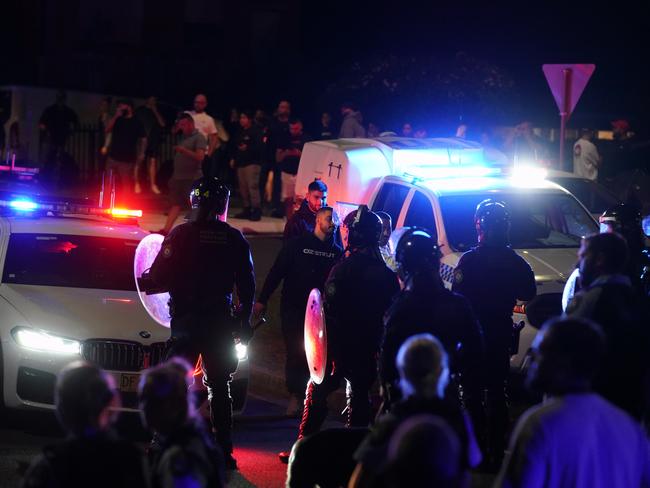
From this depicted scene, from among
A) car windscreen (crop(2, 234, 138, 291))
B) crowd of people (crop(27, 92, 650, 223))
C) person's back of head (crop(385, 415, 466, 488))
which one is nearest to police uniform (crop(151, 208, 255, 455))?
car windscreen (crop(2, 234, 138, 291))

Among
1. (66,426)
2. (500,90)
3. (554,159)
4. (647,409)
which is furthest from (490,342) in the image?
(500,90)

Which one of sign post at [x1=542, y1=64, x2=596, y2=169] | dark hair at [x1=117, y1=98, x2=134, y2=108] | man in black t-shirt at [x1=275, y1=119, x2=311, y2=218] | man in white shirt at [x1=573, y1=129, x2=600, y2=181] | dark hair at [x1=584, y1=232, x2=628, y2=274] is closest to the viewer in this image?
dark hair at [x1=584, y1=232, x2=628, y2=274]

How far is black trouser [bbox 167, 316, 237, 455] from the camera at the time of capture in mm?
8188

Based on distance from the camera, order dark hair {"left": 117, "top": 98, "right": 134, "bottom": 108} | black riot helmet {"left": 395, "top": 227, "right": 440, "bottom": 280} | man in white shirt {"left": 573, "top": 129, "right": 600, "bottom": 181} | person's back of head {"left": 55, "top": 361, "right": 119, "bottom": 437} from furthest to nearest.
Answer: dark hair {"left": 117, "top": 98, "right": 134, "bottom": 108}
man in white shirt {"left": 573, "top": 129, "right": 600, "bottom": 181}
black riot helmet {"left": 395, "top": 227, "right": 440, "bottom": 280}
person's back of head {"left": 55, "top": 361, "right": 119, "bottom": 437}

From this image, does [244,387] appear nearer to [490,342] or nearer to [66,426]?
[490,342]

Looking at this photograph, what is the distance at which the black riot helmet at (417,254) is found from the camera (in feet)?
22.2

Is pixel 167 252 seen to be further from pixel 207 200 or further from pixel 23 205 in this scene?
pixel 23 205

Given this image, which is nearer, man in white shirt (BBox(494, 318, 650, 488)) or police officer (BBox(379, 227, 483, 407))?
man in white shirt (BBox(494, 318, 650, 488))

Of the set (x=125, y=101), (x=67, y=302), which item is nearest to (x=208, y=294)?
(x=67, y=302)

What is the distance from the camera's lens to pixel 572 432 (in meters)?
4.63

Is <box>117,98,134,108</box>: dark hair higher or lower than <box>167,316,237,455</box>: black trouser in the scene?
higher

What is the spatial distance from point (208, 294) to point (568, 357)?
3814mm

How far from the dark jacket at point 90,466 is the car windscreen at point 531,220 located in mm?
7356

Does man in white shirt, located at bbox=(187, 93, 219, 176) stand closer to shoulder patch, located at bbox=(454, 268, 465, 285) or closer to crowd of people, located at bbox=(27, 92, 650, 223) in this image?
crowd of people, located at bbox=(27, 92, 650, 223)
